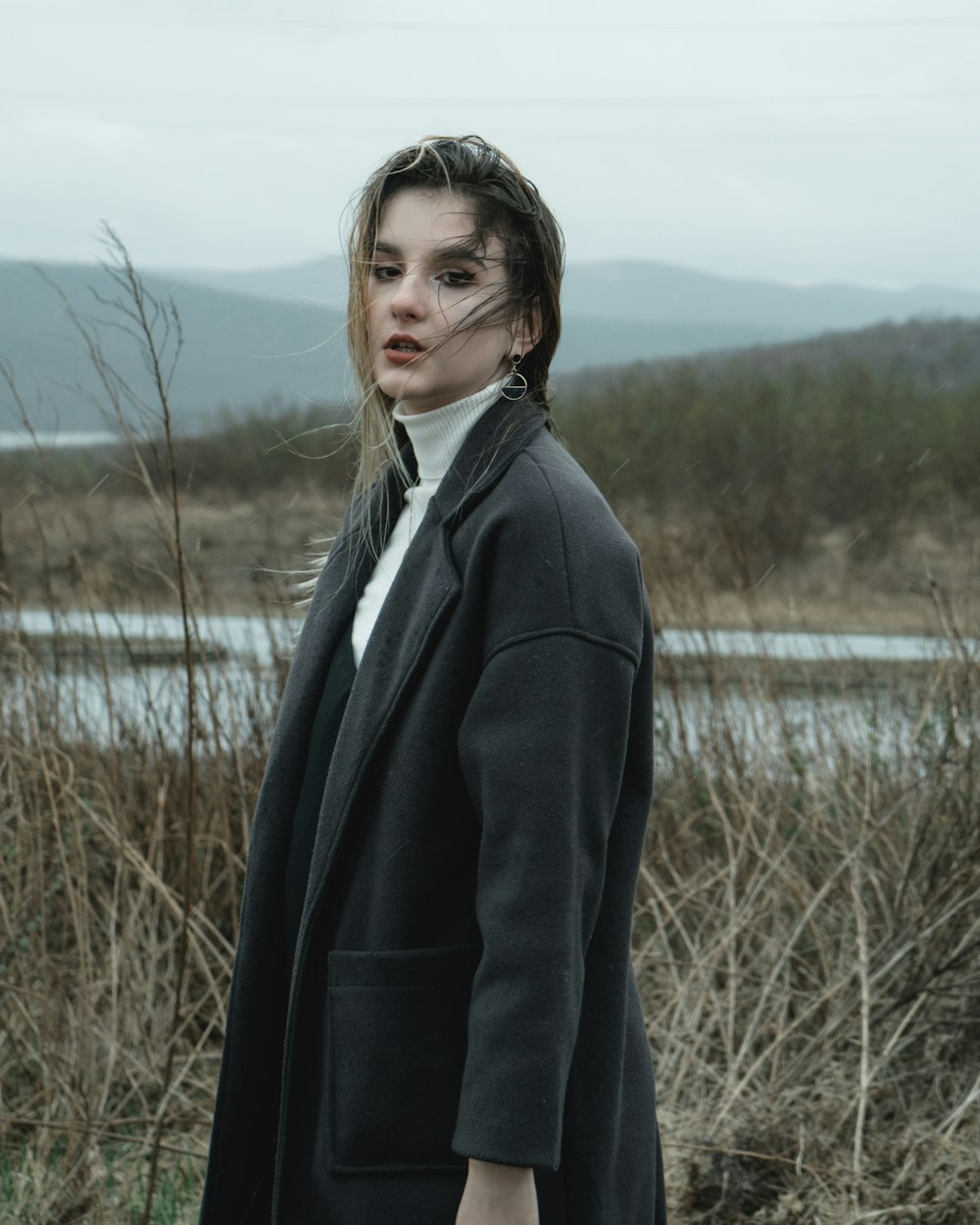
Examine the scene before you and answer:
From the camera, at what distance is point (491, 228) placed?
1316mm

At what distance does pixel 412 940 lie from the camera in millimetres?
1177

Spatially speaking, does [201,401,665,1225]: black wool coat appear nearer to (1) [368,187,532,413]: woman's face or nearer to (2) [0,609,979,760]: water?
(1) [368,187,532,413]: woman's face

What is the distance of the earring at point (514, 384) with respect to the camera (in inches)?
52.9

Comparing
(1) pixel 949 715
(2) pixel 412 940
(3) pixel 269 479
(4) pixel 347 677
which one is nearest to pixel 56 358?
(4) pixel 347 677

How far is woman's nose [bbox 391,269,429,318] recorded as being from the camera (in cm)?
128

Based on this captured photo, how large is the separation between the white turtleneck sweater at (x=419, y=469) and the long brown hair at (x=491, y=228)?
0.08 metres

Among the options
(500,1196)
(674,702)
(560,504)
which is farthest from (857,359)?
(500,1196)

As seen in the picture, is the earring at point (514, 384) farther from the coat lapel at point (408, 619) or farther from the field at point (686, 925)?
the field at point (686, 925)

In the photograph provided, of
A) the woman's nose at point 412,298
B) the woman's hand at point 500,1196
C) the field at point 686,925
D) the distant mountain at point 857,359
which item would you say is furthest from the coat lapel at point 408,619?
the distant mountain at point 857,359

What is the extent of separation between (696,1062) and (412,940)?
5.94 feet

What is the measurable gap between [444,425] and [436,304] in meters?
0.12

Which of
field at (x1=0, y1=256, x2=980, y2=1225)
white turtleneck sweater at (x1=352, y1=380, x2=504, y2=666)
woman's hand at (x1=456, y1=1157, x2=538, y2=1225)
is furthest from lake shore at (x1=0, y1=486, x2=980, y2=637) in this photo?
woman's hand at (x1=456, y1=1157, x2=538, y2=1225)

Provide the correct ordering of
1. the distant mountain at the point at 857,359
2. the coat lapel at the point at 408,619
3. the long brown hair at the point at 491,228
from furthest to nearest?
1. the distant mountain at the point at 857,359
2. the long brown hair at the point at 491,228
3. the coat lapel at the point at 408,619

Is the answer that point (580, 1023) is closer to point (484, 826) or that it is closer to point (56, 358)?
point (484, 826)
